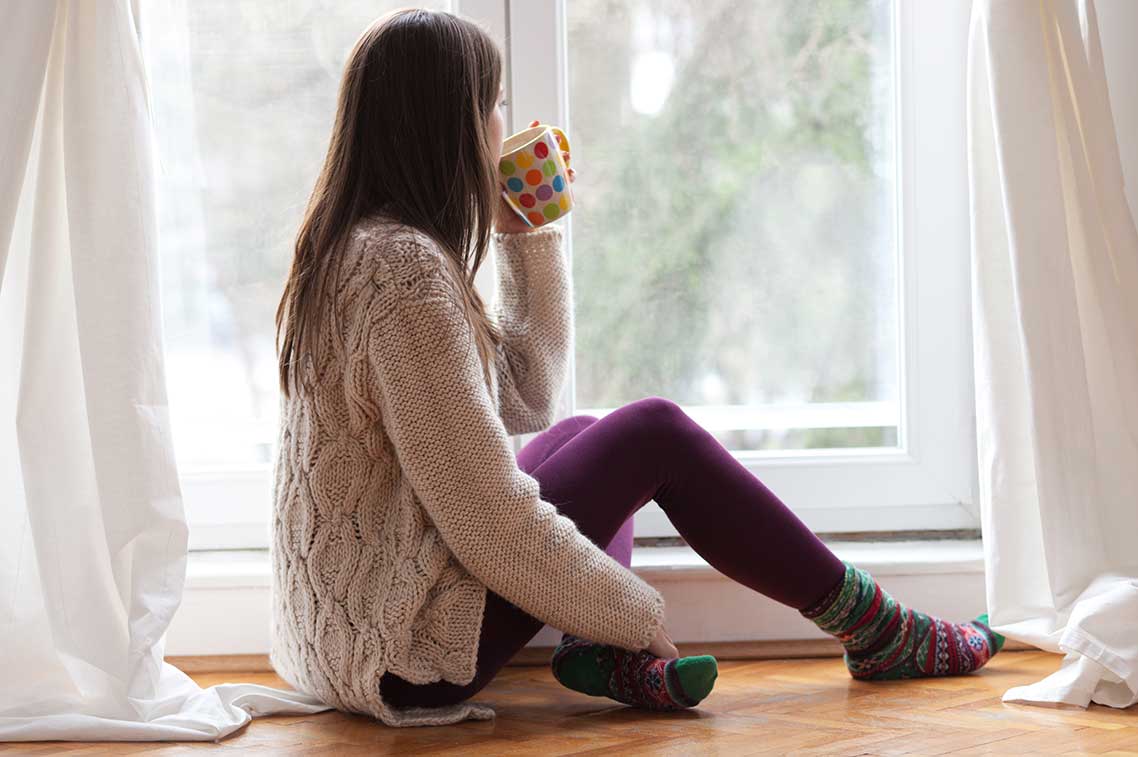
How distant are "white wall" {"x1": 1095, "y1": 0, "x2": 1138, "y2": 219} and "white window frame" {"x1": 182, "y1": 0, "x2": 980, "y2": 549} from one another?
245mm

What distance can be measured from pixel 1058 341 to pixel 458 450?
0.74m

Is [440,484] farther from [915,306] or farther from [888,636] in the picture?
[915,306]

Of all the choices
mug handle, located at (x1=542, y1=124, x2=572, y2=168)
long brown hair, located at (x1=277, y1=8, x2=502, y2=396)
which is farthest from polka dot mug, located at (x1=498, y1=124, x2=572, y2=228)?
long brown hair, located at (x1=277, y1=8, x2=502, y2=396)

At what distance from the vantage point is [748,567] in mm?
1418

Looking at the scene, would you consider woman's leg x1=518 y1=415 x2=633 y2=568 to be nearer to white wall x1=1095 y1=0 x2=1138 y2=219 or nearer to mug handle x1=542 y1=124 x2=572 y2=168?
mug handle x1=542 y1=124 x2=572 y2=168

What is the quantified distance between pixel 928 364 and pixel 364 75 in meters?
0.96

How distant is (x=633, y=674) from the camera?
1.39 metres

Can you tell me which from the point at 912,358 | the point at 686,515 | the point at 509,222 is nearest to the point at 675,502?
the point at 686,515

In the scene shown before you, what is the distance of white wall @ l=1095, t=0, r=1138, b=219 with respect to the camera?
1555 mm

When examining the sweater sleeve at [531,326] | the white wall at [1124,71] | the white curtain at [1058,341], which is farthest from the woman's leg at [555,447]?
the white wall at [1124,71]

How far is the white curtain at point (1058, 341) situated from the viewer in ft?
4.70

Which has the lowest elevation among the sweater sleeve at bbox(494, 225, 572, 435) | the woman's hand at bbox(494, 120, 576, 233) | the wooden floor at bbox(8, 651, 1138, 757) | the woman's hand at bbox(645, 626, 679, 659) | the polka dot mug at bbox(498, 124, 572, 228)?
the wooden floor at bbox(8, 651, 1138, 757)

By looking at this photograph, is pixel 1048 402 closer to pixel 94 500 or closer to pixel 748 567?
pixel 748 567

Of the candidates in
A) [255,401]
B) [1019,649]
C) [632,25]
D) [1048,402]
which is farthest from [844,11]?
[255,401]
